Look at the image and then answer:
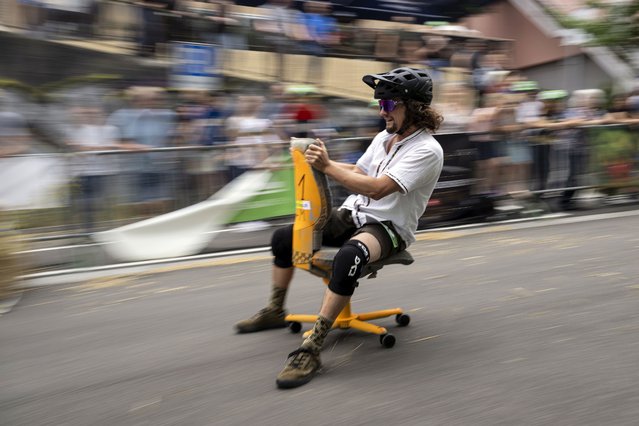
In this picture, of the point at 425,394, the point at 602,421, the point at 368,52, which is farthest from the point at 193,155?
the point at 368,52

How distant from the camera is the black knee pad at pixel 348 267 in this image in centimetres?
399

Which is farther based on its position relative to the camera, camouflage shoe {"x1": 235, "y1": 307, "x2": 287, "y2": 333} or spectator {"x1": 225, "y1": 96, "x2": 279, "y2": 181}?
spectator {"x1": 225, "y1": 96, "x2": 279, "y2": 181}

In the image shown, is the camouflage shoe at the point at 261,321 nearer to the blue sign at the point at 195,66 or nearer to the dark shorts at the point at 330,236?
the dark shorts at the point at 330,236

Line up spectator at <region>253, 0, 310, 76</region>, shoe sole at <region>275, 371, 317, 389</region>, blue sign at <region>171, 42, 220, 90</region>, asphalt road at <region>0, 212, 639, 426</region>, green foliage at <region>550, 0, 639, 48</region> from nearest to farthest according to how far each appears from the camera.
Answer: asphalt road at <region>0, 212, 639, 426</region> < shoe sole at <region>275, 371, 317, 389</region> < blue sign at <region>171, 42, 220, 90</region> < spectator at <region>253, 0, 310, 76</region> < green foliage at <region>550, 0, 639, 48</region>

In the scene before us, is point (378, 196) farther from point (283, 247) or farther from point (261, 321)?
point (261, 321)

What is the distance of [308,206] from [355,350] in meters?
0.94

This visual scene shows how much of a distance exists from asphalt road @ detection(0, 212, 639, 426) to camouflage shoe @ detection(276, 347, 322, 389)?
0.15 ft

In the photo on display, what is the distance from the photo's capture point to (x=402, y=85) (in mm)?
4133

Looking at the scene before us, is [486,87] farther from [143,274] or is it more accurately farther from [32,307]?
[32,307]

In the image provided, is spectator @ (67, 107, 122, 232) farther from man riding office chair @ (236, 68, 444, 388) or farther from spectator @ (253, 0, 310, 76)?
spectator @ (253, 0, 310, 76)

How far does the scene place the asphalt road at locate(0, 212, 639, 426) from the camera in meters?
3.53

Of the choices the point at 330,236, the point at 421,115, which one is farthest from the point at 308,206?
the point at 421,115

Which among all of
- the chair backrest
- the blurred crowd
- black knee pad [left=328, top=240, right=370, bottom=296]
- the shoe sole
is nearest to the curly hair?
the chair backrest

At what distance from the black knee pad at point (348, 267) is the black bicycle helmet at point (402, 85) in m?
0.91
